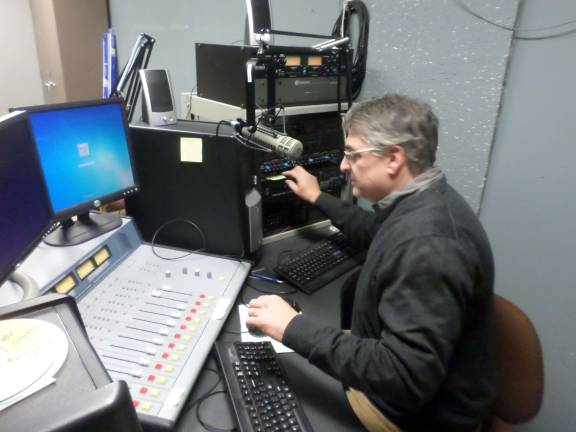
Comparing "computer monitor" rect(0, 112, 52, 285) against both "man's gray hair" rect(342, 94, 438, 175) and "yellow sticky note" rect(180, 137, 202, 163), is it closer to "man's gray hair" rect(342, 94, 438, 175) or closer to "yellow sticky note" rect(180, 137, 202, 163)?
"yellow sticky note" rect(180, 137, 202, 163)

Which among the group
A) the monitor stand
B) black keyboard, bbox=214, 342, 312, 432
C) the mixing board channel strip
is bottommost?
black keyboard, bbox=214, 342, 312, 432

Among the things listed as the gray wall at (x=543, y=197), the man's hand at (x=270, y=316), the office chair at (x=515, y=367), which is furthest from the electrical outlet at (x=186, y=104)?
the office chair at (x=515, y=367)

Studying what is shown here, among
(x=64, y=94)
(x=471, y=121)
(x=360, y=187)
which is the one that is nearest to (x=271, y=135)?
(x=360, y=187)

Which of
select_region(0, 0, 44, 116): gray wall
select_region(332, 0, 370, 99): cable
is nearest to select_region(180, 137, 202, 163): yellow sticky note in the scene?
select_region(332, 0, 370, 99): cable

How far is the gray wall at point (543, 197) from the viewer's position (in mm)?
1324

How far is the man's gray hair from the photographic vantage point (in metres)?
0.91

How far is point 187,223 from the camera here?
136 cm

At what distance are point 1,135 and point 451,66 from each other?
147cm

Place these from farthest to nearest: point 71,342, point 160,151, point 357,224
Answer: point 357,224, point 160,151, point 71,342

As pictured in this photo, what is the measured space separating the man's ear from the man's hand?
0.41 metres

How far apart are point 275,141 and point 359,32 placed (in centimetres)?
106

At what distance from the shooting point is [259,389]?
0.86 m

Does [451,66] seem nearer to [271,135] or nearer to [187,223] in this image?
[271,135]

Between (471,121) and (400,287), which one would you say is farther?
(471,121)
